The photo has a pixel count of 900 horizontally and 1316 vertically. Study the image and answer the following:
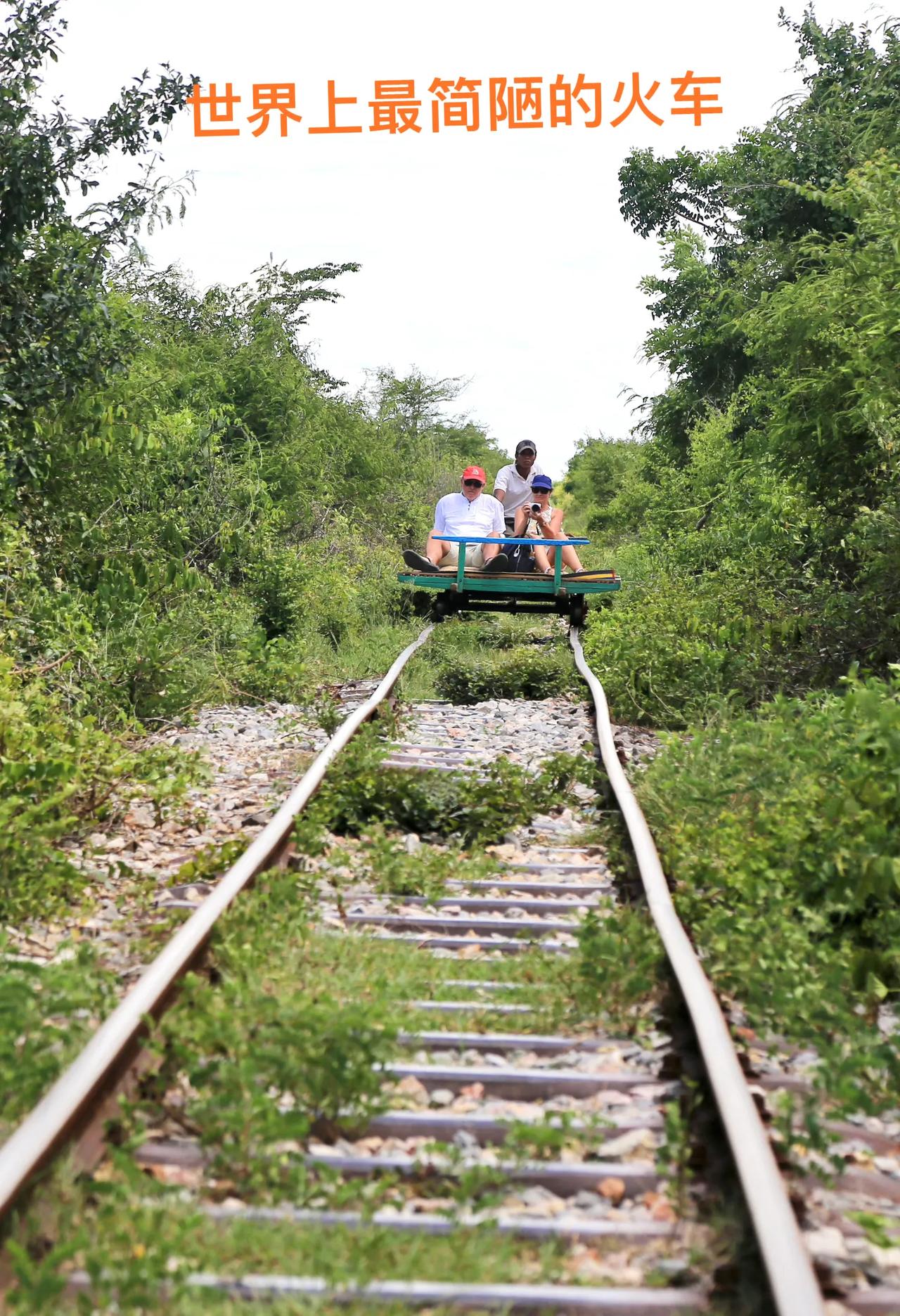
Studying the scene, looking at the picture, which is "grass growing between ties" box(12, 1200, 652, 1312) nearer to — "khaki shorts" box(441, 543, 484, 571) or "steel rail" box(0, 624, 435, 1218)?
"steel rail" box(0, 624, 435, 1218)

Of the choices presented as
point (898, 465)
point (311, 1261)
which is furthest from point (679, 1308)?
point (898, 465)

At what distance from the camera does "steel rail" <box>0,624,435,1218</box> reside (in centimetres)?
259

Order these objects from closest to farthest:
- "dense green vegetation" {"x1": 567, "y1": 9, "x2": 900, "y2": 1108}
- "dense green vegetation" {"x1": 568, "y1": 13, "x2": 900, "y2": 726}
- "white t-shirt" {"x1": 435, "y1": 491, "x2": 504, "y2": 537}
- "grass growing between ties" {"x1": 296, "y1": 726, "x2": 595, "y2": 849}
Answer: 1. "dense green vegetation" {"x1": 567, "y1": 9, "x2": 900, "y2": 1108}
2. "grass growing between ties" {"x1": 296, "y1": 726, "x2": 595, "y2": 849}
3. "dense green vegetation" {"x1": 568, "y1": 13, "x2": 900, "y2": 726}
4. "white t-shirt" {"x1": 435, "y1": 491, "x2": 504, "y2": 537}

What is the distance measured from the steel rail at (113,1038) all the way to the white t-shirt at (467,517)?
27.6ft

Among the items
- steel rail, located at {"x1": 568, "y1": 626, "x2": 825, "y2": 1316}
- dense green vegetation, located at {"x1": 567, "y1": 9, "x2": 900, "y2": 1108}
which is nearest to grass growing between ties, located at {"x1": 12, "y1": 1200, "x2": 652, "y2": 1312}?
steel rail, located at {"x1": 568, "y1": 626, "x2": 825, "y2": 1316}

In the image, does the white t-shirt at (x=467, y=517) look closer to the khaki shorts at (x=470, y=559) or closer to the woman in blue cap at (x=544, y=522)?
the khaki shorts at (x=470, y=559)

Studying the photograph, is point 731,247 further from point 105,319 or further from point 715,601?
point 105,319

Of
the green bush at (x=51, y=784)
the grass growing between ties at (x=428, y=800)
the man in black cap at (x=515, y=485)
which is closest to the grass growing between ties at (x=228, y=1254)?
the green bush at (x=51, y=784)

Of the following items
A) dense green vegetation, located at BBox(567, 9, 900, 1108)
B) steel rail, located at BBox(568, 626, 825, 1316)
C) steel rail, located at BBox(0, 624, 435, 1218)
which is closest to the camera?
steel rail, located at BBox(568, 626, 825, 1316)

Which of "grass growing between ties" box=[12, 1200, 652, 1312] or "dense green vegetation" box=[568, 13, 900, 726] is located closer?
"grass growing between ties" box=[12, 1200, 652, 1312]

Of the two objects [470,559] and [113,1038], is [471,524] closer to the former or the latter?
[470,559]

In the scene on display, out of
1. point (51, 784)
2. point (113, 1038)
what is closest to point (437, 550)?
point (51, 784)

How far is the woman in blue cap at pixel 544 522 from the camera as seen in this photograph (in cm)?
1323

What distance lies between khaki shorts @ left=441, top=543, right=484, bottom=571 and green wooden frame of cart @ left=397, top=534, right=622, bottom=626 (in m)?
0.13
